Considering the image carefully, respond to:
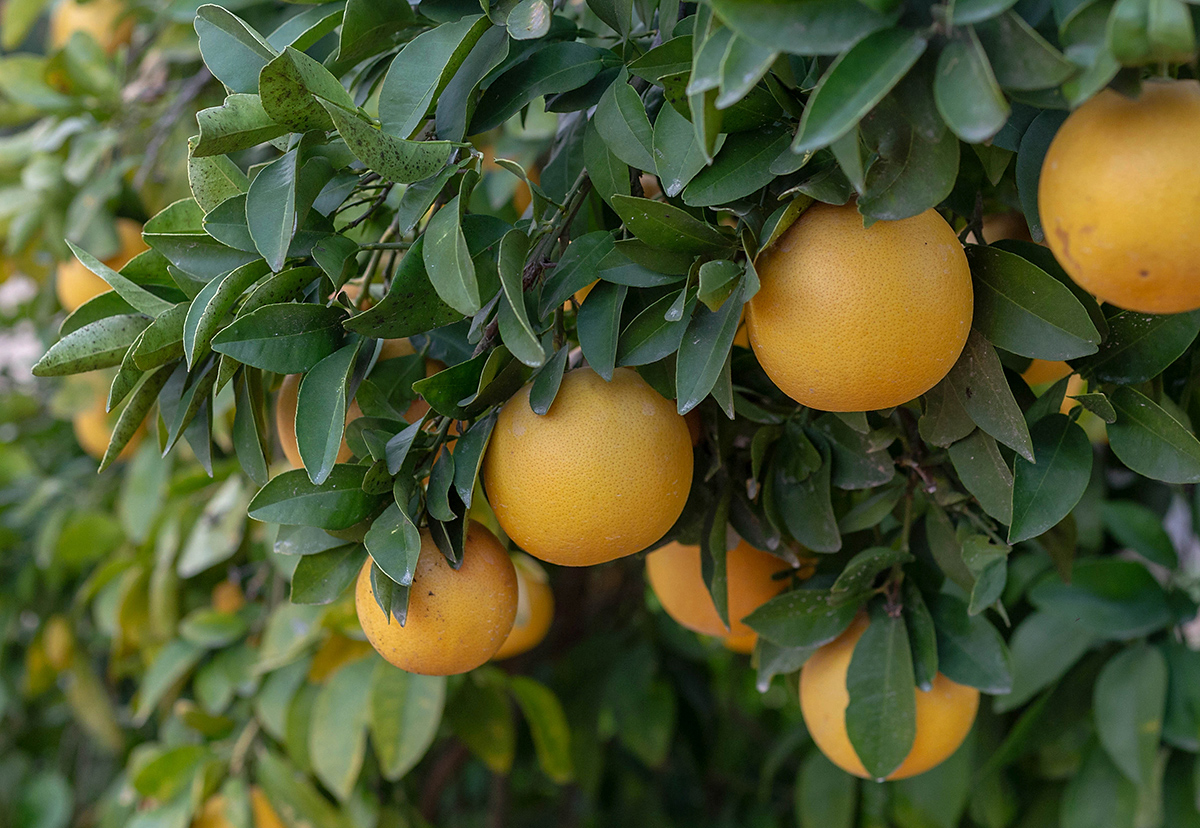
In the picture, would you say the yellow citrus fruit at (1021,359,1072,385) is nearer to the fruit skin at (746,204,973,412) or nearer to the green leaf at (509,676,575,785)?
the fruit skin at (746,204,973,412)

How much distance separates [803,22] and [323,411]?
334mm

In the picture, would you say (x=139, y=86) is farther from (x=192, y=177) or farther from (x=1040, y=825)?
(x=1040, y=825)

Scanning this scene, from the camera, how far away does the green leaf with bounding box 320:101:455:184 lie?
0.48 metres

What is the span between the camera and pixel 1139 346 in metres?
0.59

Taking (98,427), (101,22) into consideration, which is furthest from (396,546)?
(101,22)

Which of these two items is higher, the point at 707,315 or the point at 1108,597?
the point at 707,315

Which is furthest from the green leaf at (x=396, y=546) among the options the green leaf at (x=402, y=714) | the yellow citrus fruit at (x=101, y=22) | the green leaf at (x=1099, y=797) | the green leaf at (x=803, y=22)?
the yellow citrus fruit at (x=101, y=22)

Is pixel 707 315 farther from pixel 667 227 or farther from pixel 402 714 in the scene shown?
pixel 402 714

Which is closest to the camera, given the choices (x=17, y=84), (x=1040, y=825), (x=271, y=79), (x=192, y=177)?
(x=271, y=79)

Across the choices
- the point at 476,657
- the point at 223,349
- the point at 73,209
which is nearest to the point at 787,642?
the point at 476,657

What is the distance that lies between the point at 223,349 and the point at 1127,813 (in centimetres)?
106

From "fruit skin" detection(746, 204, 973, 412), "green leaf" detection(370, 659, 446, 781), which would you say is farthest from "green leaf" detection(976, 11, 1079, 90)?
"green leaf" detection(370, 659, 446, 781)

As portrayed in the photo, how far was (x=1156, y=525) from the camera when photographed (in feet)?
3.76

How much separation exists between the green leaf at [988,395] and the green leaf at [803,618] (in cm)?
20
